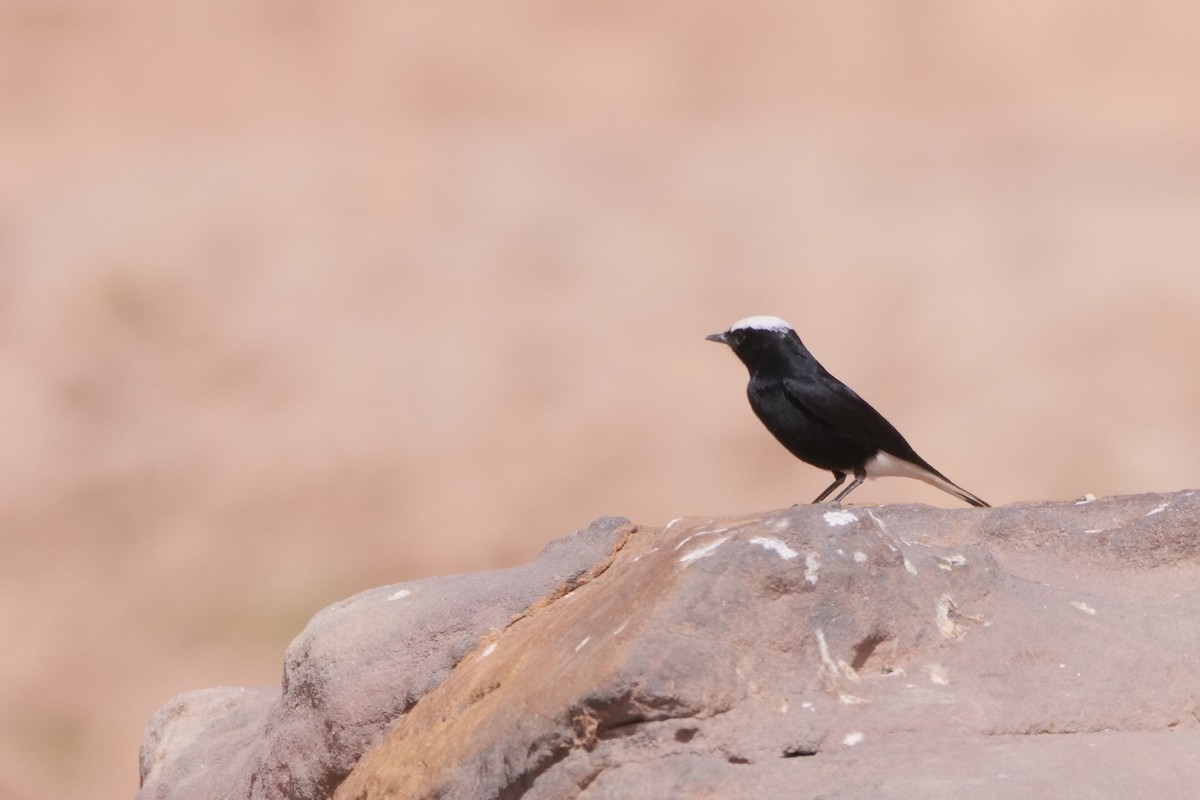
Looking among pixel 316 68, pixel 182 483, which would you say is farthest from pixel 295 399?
pixel 316 68

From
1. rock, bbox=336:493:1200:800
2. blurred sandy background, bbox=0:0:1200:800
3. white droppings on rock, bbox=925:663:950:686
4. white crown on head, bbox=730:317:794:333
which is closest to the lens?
rock, bbox=336:493:1200:800

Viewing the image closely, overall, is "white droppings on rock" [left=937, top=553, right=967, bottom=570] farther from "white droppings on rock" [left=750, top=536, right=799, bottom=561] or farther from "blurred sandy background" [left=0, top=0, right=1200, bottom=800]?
"blurred sandy background" [left=0, top=0, right=1200, bottom=800]

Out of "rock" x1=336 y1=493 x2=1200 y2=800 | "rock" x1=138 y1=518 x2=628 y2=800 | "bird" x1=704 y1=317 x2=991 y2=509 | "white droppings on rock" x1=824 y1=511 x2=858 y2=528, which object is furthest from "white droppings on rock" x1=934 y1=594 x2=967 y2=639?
"bird" x1=704 y1=317 x2=991 y2=509

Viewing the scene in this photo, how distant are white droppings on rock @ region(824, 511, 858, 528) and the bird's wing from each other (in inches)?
92.1

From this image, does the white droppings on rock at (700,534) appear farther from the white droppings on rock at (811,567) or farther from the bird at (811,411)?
the bird at (811,411)

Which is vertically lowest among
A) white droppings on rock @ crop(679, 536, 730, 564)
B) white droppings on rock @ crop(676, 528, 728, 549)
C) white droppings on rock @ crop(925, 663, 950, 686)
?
white droppings on rock @ crop(925, 663, 950, 686)

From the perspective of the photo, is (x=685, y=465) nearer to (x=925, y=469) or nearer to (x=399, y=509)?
(x=399, y=509)

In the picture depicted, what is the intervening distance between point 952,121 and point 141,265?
8317mm

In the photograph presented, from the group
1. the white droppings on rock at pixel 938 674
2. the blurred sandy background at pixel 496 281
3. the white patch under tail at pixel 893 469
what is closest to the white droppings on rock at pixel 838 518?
the white droppings on rock at pixel 938 674

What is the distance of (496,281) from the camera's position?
49.9 feet

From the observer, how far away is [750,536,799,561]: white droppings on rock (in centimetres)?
345

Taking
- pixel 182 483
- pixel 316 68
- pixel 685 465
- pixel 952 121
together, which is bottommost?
pixel 685 465

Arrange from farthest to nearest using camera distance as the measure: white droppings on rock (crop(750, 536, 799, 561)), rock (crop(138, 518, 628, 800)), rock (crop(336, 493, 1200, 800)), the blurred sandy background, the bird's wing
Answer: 1. the blurred sandy background
2. the bird's wing
3. rock (crop(138, 518, 628, 800))
4. white droppings on rock (crop(750, 536, 799, 561))
5. rock (crop(336, 493, 1200, 800))

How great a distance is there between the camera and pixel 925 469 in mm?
6391
